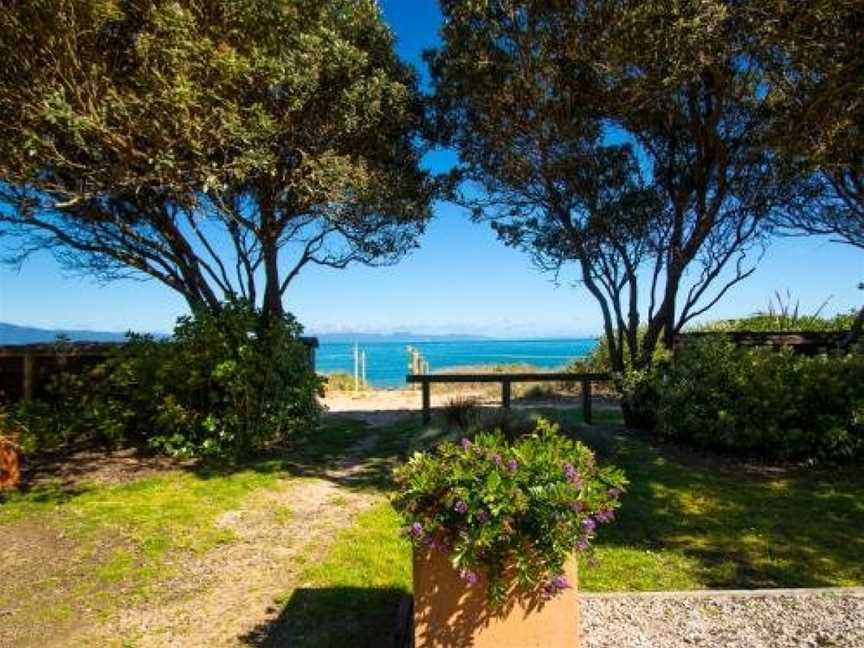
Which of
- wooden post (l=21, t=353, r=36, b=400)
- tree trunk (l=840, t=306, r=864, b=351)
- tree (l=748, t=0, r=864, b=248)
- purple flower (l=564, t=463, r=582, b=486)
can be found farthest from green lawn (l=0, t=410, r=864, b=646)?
tree (l=748, t=0, r=864, b=248)

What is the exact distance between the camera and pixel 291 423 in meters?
10.3

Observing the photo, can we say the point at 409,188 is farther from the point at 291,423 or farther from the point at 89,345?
the point at 89,345

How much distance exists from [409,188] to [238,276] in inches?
128

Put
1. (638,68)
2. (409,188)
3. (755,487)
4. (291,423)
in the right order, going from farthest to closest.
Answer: (409,188) → (291,423) → (638,68) → (755,487)

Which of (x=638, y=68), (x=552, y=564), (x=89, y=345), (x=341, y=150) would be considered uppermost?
(x=638, y=68)

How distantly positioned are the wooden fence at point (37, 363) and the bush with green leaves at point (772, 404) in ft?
28.9

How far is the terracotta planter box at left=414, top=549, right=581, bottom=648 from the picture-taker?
3.54m

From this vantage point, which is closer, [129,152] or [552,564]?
[552,564]

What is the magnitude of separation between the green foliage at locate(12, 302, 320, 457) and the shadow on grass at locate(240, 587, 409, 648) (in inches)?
184

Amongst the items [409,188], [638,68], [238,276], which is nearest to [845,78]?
[638,68]

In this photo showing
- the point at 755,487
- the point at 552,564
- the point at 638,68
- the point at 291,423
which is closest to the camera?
the point at 552,564

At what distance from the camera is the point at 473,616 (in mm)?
3539

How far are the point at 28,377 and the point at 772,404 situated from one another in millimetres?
10908

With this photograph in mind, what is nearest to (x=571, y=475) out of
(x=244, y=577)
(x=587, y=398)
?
(x=244, y=577)
